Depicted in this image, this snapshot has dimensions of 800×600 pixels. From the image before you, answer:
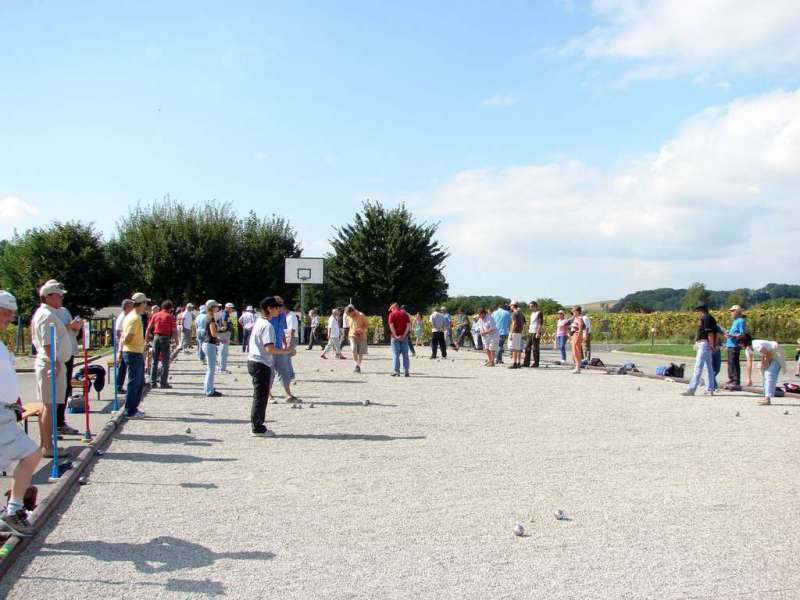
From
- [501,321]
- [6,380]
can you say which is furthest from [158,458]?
[501,321]

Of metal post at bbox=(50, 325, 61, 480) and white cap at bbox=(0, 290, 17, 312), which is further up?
white cap at bbox=(0, 290, 17, 312)

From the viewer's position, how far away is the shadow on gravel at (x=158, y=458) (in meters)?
8.59

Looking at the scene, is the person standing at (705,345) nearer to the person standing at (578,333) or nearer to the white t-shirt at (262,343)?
the person standing at (578,333)

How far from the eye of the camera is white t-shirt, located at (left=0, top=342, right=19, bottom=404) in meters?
5.02

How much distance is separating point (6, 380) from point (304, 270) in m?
37.1

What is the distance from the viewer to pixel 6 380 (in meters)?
5.05

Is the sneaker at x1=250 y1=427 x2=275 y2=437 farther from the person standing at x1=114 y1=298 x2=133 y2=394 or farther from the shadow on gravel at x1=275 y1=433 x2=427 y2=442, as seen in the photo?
the person standing at x1=114 y1=298 x2=133 y2=394

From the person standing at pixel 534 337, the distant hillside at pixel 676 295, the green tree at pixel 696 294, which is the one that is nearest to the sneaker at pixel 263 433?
the person standing at pixel 534 337

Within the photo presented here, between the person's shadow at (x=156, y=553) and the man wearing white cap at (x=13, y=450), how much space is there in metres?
0.27

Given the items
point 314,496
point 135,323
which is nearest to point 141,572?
point 314,496

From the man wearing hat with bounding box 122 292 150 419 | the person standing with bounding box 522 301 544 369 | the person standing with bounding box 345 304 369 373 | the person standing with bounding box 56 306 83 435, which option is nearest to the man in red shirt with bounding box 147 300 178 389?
the man wearing hat with bounding box 122 292 150 419

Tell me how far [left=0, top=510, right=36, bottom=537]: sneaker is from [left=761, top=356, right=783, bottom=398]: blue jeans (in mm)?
12823

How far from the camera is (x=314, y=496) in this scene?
6.92 m

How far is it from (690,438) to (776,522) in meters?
4.18
